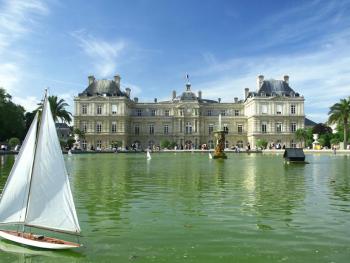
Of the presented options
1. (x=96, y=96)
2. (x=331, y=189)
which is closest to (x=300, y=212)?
(x=331, y=189)

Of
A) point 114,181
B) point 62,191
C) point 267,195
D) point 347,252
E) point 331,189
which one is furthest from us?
point 114,181

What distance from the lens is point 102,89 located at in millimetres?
100062

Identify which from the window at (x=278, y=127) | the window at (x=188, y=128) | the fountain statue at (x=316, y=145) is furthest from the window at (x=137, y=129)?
the fountain statue at (x=316, y=145)

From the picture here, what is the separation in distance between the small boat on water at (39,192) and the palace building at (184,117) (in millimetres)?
85834

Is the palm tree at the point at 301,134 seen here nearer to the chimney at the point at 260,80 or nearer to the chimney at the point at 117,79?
the chimney at the point at 260,80

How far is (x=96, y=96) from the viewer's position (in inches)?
3873

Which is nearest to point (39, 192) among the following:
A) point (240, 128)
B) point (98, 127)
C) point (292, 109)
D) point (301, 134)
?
A: point (301, 134)

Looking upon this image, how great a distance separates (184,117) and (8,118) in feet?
150

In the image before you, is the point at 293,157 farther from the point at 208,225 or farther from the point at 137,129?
the point at 137,129

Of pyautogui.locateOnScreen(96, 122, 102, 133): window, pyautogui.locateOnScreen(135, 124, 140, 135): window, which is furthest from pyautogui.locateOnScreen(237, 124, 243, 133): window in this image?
pyautogui.locateOnScreen(96, 122, 102, 133): window

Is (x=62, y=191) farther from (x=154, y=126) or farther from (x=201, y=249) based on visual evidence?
(x=154, y=126)

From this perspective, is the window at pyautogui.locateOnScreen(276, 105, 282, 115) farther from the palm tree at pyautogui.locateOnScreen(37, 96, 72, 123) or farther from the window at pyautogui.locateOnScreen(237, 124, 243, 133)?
the palm tree at pyautogui.locateOnScreen(37, 96, 72, 123)

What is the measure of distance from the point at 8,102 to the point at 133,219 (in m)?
59.2

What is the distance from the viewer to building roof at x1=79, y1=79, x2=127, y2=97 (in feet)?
326
